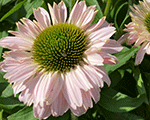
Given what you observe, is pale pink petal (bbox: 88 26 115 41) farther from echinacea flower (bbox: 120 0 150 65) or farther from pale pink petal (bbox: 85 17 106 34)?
echinacea flower (bbox: 120 0 150 65)

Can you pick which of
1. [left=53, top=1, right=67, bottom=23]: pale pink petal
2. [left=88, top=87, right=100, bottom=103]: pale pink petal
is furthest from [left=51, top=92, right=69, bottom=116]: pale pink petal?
[left=53, top=1, right=67, bottom=23]: pale pink petal

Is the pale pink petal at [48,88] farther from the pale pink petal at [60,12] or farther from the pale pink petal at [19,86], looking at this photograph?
the pale pink petal at [60,12]

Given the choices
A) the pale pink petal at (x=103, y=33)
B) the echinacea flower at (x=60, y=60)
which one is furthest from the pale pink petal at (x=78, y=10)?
the pale pink petal at (x=103, y=33)

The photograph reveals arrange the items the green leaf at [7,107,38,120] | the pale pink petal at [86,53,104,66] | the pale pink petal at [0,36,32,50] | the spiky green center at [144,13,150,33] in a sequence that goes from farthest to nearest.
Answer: the spiky green center at [144,13,150,33]
the green leaf at [7,107,38,120]
the pale pink petal at [0,36,32,50]
the pale pink petal at [86,53,104,66]

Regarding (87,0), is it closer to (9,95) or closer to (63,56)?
(63,56)

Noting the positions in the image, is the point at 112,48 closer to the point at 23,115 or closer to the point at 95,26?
the point at 95,26

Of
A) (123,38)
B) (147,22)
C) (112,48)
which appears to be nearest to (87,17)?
(112,48)

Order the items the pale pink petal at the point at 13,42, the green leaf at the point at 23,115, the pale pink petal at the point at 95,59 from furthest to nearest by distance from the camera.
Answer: the green leaf at the point at 23,115, the pale pink petal at the point at 13,42, the pale pink petal at the point at 95,59

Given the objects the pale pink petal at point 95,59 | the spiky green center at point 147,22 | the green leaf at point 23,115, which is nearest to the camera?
the pale pink petal at point 95,59
